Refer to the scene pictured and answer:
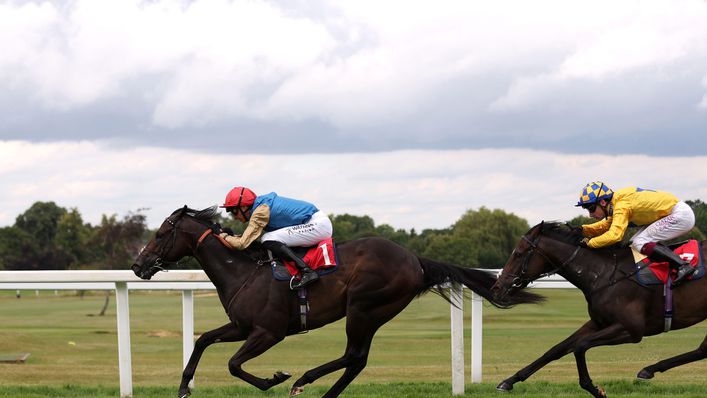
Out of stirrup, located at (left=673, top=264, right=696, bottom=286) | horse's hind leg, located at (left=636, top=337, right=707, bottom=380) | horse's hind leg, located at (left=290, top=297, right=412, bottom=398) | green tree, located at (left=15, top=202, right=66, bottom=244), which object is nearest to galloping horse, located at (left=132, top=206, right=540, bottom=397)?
horse's hind leg, located at (left=290, top=297, right=412, bottom=398)

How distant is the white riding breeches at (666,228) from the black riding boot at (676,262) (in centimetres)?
18

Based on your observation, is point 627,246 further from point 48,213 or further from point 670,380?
point 48,213

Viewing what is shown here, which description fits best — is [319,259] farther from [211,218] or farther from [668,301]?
[668,301]

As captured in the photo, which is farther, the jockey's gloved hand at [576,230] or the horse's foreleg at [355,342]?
the jockey's gloved hand at [576,230]

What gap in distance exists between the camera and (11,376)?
11.1 m

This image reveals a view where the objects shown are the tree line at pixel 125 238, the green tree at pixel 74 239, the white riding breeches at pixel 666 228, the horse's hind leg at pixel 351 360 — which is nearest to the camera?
the horse's hind leg at pixel 351 360

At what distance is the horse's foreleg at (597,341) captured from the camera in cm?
794

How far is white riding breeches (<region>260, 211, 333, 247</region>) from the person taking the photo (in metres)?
8.36

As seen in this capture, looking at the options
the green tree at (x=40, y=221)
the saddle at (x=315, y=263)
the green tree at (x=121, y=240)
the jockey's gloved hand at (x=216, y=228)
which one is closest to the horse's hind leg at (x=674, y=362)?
the saddle at (x=315, y=263)

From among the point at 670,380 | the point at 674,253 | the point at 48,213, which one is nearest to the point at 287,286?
the point at 674,253

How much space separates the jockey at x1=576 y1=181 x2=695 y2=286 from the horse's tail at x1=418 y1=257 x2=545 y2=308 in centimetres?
66

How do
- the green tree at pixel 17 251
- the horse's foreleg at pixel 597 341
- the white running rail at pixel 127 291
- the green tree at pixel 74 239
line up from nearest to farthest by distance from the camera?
the horse's foreleg at pixel 597 341 → the white running rail at pixel 127 291 → the green tree at pixel 74 239 → the green tree at pixel 17 251

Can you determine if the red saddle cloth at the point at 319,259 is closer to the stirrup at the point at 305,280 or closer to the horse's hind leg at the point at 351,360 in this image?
the stirrup at the point at 305,280

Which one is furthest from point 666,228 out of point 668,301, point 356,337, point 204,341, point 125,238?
point 125,238
